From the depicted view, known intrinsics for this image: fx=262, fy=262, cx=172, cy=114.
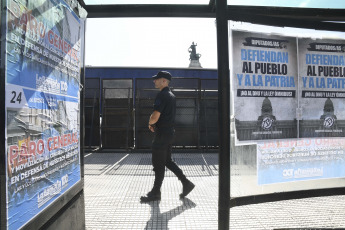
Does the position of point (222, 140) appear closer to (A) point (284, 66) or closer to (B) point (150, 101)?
(A) point (284, 66)

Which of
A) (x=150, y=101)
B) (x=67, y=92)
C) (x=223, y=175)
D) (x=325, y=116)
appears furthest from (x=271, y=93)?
(x=150, y=101)

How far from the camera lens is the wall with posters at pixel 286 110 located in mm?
2328

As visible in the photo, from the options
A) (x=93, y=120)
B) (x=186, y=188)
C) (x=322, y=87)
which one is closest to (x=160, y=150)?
(x=186, y=188)

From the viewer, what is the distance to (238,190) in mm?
2273

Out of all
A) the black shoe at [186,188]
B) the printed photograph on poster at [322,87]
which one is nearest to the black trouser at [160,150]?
the black shoe at [186,188]

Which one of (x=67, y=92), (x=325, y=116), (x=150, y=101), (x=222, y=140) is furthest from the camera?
(x=150, y=101)

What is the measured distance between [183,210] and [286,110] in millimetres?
2050

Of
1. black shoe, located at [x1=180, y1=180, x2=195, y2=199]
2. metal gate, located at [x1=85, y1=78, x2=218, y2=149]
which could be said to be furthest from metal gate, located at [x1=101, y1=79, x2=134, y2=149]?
black shoe, located at [x1=180, y1=180, x2=195, y2=199]

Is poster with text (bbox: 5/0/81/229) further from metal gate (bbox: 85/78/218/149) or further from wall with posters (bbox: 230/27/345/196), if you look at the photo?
metal gate (bbox: 85/78/218/149)

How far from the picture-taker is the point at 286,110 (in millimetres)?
2508

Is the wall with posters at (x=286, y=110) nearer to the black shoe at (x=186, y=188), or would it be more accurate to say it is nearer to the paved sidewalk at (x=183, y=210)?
the paved sidewalk at (x=183, y=210)

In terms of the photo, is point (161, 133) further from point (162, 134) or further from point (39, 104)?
point (39, 104)

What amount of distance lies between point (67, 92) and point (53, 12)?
0.65 metres

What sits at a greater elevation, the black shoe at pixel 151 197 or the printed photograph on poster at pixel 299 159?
the printed photograph on poster at pixel 299 159
